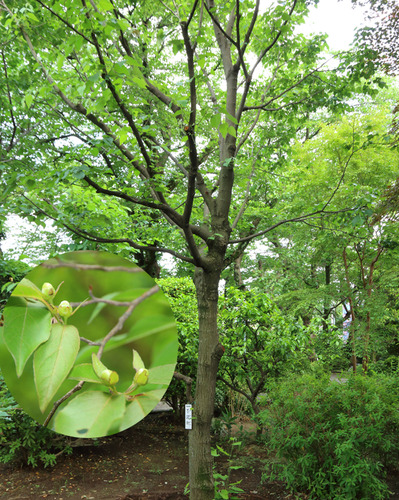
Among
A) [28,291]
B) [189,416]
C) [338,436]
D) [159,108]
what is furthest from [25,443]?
[159,108]

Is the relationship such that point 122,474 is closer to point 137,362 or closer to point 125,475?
point 125,475

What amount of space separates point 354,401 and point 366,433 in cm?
35

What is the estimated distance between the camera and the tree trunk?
2.56 meters

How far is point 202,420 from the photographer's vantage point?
2635mm

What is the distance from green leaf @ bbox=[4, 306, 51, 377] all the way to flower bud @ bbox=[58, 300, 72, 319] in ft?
0.20

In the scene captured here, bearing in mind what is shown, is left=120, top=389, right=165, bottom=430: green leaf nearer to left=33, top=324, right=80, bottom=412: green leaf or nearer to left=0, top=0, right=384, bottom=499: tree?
left=33, top=324, right=80, bottom=412: green leaf

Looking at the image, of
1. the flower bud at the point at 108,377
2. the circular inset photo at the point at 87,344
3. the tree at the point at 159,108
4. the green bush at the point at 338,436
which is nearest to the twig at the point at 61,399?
the circular inset photo at the point at 87,344

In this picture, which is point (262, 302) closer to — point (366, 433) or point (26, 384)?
point (366, 433)

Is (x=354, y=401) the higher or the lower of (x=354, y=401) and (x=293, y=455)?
the higher

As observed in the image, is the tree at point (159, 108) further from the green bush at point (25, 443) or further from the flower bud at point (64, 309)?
the green bush at point (25, 443)

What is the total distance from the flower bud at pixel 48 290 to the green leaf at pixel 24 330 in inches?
2.3

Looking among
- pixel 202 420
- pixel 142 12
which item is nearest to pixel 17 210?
pixel 202 420

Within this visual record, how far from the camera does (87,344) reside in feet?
4.68

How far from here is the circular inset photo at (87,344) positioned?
4.50ft
